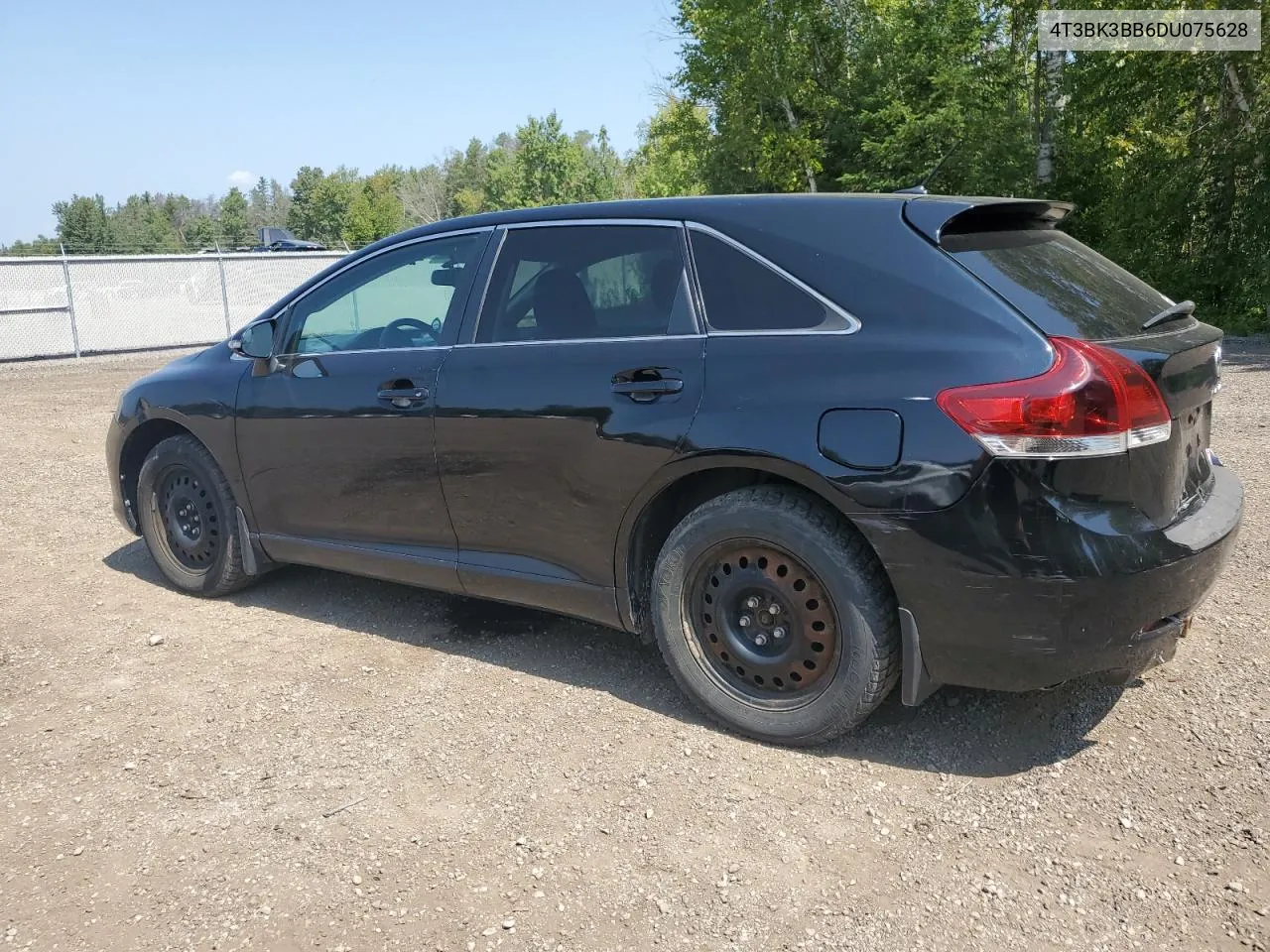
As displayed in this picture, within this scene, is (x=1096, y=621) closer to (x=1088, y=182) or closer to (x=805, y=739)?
→ (x=805, y=739)

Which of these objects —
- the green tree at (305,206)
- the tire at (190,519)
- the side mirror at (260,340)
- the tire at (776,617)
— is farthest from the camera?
the green tree at (305,206)

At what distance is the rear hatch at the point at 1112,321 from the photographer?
288cm

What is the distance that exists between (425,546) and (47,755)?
Result: 4.97 feet

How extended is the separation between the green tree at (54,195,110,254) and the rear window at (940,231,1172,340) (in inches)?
4010

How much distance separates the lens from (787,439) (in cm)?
309

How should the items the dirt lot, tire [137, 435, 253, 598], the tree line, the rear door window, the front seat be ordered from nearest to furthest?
1. the dirt lot
2. the rear door window
3. the front seat
4. tire [137, 435, 253, 598]
5. the tree line

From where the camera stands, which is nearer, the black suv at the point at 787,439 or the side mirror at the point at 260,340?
the black suv at the point at 787,439

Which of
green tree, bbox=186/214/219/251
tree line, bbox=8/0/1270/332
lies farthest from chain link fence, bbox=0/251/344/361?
green tree, bbox=186/214/219/251

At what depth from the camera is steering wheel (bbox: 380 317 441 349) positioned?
4145 mm

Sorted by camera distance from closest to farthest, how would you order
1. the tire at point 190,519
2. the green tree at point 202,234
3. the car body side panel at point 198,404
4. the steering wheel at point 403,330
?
the steering wheel at point 403,330, the car body side panel at point 198,404, the tire at point 190,519, the green tree at point 202,234

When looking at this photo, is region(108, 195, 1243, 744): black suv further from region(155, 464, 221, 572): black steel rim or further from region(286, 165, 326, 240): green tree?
region(286, 165, 326, 240): green tree

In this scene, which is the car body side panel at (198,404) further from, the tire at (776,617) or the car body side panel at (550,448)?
the tire at (776,617)

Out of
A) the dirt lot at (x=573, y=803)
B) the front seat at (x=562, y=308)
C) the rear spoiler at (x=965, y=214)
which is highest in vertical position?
the rear spoiler at (x=965, y=214)

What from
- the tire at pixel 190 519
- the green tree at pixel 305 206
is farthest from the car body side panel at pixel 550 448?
the green tree at pixel 305 206
